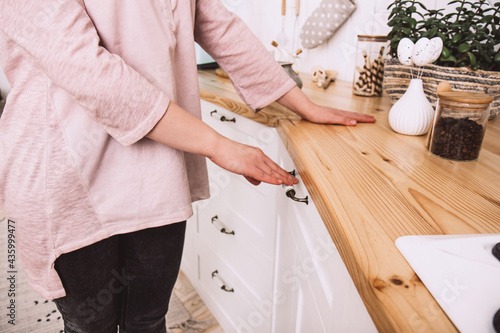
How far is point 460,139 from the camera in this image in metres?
0.65

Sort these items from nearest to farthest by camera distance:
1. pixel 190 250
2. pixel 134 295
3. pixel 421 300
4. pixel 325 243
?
pixel 421 300, pixel 325 243, pixel 134 295, pixel 190 250

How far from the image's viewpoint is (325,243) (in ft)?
1.94

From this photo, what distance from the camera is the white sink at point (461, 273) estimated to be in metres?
0.30

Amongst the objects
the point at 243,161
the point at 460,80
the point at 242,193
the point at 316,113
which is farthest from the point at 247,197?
the point at 460,80

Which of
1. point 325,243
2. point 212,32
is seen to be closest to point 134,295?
point 325,243

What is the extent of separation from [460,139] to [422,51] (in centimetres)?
24

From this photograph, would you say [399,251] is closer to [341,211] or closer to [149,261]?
[341,211]

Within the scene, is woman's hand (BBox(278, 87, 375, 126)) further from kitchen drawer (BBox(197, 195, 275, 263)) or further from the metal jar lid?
kitchen drawer (BBox(197, 195, 275, 263))

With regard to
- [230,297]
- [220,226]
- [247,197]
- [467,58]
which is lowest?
[230,297]

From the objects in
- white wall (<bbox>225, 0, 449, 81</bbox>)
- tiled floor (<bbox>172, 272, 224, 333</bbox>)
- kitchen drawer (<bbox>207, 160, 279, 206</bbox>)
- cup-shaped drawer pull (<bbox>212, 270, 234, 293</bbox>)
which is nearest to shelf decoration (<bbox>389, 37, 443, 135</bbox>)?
kitchen drawer (<bbox>207, 160, 279, 206</bbox>)

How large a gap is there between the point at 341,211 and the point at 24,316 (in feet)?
5.23

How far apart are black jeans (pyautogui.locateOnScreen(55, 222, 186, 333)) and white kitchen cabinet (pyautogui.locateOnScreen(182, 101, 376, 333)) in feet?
0.95

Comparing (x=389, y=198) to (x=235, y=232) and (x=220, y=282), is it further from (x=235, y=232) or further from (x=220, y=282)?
(x=220, y=282)

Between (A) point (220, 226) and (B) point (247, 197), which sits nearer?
(B) point (247, 197)
